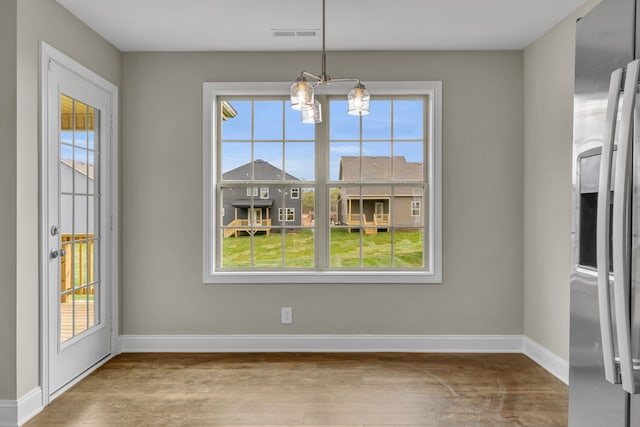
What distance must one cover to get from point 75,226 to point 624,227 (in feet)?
10.9

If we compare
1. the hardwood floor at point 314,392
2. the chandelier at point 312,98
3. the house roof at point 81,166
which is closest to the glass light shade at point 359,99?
the chandelier at point 312,98

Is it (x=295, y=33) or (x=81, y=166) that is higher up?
(x=295, y=33)

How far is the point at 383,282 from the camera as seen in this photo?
4.07 meters

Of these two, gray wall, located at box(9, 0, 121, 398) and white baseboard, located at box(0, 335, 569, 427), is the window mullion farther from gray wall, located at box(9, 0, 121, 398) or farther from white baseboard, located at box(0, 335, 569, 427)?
gray wall, located at box(9, 0, 121, 398)

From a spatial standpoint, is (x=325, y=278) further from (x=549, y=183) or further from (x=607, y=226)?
(x=607, y=226)

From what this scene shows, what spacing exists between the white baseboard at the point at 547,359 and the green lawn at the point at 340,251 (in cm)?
111

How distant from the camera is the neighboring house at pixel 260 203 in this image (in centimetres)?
421

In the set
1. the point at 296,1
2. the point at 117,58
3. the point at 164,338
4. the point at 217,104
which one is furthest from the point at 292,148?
the point at 164,338

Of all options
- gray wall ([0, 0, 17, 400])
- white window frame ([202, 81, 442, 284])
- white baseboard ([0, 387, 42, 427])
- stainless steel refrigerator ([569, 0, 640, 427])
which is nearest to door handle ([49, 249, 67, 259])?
gray wall ([0, 0, 17, 400])

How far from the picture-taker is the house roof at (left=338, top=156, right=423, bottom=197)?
4195 mm

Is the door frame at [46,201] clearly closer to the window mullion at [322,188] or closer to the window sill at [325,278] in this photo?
the window sill at [325,278]

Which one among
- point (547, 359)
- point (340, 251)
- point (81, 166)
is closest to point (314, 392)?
point (340, 251)

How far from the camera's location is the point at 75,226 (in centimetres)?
336

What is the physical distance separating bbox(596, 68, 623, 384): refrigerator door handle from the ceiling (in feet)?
7.01
